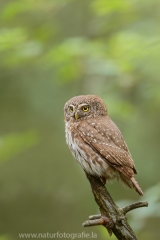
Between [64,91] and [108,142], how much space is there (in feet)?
11.5

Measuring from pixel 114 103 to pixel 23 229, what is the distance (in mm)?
2493

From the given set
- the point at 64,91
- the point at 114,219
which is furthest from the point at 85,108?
the point at 64,91

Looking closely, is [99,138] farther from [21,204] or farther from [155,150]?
[21,204]

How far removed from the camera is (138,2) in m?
6.54

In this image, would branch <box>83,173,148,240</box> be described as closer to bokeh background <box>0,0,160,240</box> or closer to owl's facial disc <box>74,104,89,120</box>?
owl's facial disc <box>74,104,89,120</box>

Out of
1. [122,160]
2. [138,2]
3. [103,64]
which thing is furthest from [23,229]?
[122,160]

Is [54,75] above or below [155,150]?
above

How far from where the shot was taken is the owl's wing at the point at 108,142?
A: 3771mm

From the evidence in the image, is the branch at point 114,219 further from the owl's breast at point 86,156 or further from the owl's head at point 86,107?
the owl's head at point 86,107

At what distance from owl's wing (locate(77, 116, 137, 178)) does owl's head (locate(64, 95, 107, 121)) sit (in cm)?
7

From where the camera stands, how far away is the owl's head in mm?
4359

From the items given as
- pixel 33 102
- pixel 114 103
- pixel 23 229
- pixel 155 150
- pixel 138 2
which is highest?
pixel 138 2

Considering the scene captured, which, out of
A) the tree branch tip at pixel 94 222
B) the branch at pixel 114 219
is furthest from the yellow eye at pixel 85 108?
the tree branch tip at pixel 94 222

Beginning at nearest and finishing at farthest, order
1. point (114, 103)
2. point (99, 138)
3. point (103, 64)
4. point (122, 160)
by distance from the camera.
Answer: point (122, 160)
point (99, 138)
point (103, 64)
point (114, 103)
